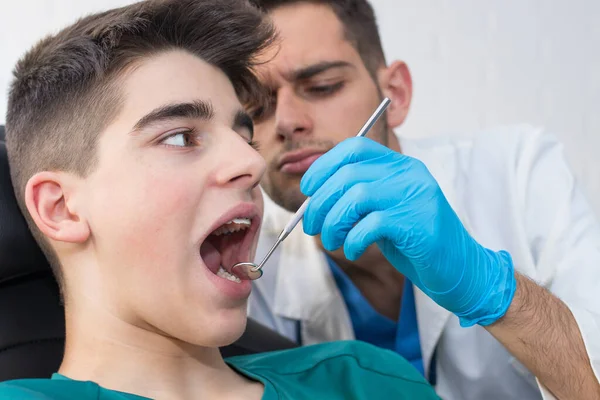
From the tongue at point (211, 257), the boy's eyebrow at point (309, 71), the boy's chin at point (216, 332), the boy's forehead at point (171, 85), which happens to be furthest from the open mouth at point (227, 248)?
the boy's eyebrow at point (309, 71)

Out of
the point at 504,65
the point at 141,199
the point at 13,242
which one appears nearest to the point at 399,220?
the point at 141,199

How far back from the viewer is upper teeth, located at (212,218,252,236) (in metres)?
1.16

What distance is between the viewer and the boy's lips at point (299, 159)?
171 cm

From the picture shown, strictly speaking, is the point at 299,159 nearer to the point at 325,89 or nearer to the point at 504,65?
the point at 325,89

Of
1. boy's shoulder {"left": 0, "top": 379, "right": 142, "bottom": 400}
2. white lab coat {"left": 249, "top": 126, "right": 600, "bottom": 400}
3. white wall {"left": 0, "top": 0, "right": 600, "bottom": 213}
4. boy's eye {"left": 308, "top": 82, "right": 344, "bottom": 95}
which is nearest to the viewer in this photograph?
boy's shoulder {"left": 0, "top": 379, "right": 142, "bottom": 400}

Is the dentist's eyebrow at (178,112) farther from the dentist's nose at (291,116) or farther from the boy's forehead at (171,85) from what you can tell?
the dentist's nose at (291,116)

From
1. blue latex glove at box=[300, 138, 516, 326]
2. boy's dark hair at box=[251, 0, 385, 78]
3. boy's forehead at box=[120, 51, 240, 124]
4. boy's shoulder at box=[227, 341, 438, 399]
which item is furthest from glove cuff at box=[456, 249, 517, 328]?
boy's dark hair at box=[251, 0, 385, 78]

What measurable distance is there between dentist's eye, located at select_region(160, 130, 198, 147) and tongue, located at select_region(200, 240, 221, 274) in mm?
206

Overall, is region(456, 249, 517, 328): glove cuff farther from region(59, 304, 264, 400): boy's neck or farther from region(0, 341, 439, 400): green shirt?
region(59, 304, 264, 400): boy's neck

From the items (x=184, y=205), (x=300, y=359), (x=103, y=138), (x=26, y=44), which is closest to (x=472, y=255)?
(x=300, y=359)

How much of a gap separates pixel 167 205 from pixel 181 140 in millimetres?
115

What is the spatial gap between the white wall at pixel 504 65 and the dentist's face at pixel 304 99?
0.83 meters

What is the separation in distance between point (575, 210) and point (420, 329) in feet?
1.45

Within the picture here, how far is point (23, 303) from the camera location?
128 cm
